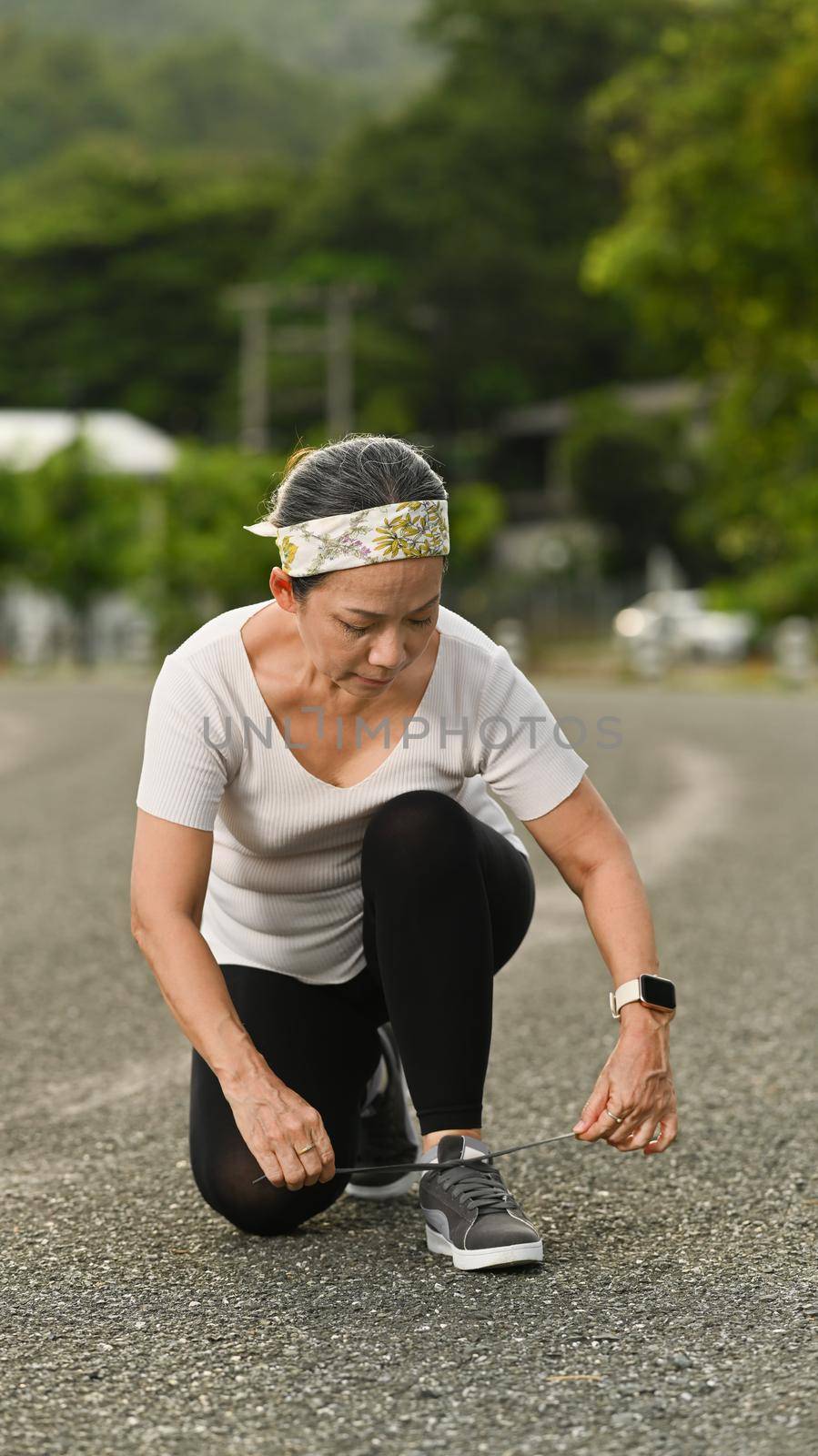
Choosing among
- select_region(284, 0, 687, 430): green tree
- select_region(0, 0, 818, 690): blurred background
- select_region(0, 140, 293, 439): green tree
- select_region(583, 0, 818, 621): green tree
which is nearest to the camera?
select_region(583, 0, 818, 621): green tree

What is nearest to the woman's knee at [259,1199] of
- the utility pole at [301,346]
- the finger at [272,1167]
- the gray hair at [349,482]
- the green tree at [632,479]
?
the finger at [272,1167]

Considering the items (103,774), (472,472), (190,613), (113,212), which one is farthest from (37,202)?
(103,774)

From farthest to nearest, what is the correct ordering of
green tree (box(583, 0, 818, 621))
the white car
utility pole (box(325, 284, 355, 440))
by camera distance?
utility pole (box(325, 284, 355, 440)) < the white car < green tree (box(583, 0, 818, 621))

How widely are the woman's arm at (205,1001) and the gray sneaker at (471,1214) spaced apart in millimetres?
239

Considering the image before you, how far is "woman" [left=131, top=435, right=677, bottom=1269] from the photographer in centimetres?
293

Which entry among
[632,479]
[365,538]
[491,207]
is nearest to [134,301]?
[491,207]

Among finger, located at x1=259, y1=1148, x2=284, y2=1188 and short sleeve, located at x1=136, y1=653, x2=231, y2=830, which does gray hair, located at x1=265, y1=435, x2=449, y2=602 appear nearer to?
short sleeve, located at x1=136, y1=653, x2=231, y2=830

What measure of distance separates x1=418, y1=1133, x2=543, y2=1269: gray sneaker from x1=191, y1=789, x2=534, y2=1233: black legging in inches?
2.3

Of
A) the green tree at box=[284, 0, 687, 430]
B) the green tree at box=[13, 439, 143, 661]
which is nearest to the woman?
the green tree at box=[13, 439, 143, 661]

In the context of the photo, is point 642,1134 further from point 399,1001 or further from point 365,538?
point 365,538

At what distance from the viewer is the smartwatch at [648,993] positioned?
2.98 m

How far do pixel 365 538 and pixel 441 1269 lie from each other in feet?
3.74

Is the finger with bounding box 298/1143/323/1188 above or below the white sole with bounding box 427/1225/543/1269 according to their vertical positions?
above

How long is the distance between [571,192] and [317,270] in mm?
9568
